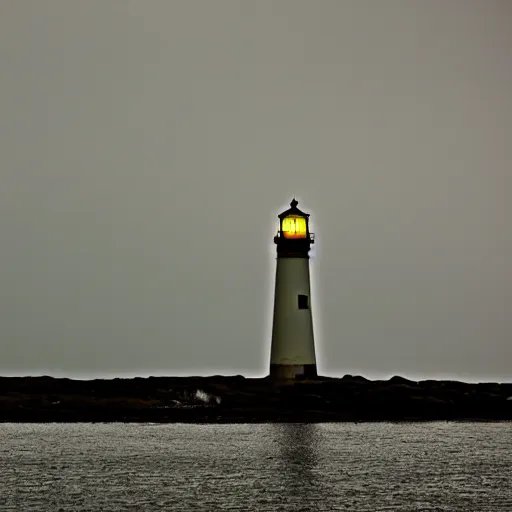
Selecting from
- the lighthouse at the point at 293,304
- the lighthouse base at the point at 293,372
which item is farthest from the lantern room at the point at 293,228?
the lighthouse base at the point at 293,372

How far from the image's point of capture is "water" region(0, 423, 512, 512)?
1270 inches

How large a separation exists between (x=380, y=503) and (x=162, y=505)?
195 inches

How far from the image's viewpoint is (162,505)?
31344 millimetres

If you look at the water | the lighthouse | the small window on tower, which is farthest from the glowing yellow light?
the water

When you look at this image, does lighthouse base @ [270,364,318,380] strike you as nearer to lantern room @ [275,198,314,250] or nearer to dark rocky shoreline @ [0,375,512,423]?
dark rocky shoreline @ [0,375,512,423]

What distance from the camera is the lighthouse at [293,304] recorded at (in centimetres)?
5500

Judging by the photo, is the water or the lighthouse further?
Answer: the lighthouse

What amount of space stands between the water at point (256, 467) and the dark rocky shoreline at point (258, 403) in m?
1.10

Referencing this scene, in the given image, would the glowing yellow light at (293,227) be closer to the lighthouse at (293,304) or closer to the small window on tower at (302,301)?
the lighthouse at (293,304)

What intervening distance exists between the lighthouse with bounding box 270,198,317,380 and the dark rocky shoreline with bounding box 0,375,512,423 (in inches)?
30.6

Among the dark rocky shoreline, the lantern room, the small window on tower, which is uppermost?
the lantern room

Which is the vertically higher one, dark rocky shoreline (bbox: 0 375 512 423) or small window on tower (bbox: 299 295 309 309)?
small window on tower (bbox: 299 295 309 309)

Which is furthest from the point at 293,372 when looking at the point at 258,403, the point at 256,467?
the point at 256,467

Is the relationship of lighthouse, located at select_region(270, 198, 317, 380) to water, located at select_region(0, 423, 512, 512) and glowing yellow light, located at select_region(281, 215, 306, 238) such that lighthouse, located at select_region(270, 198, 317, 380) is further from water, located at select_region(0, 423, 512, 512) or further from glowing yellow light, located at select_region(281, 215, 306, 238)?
water, located at select_region(0, 423, 512, 512)
